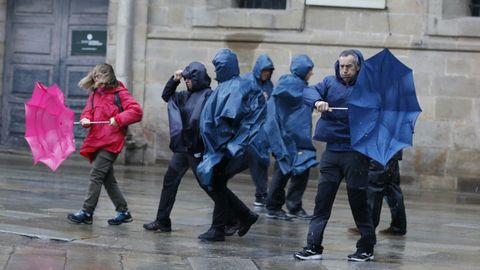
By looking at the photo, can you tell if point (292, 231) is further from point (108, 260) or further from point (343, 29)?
point (343, 29)

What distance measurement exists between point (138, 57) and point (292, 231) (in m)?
8.04

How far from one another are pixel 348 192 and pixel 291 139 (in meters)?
3.85

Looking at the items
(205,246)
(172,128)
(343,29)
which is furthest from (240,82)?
(343,29)

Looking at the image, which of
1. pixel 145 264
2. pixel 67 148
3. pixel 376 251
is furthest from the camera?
pixel 67 148

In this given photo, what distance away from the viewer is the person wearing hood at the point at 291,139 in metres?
12.8

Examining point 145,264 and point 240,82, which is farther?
point 240,82

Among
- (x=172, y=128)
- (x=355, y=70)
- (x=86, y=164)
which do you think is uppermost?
(x=355, y=70)

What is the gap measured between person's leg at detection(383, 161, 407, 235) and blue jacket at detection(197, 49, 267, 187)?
1.96 metres

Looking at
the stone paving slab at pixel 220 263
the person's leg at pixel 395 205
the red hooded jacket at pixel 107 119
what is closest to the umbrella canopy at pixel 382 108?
the stone paving slab at pixel 220 263

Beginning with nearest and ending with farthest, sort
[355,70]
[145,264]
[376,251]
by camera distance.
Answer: [145,264] → [355,70] → [376,251]

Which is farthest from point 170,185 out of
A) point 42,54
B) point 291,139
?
point 42,54

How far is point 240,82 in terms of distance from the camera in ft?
33.2

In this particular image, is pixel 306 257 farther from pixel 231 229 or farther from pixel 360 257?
pixel 231 229

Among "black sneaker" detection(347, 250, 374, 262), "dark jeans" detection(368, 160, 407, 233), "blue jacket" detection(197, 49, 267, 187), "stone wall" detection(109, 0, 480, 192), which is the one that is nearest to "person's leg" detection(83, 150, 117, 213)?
"blue jacket" detection(197, 49, 267, 187)
